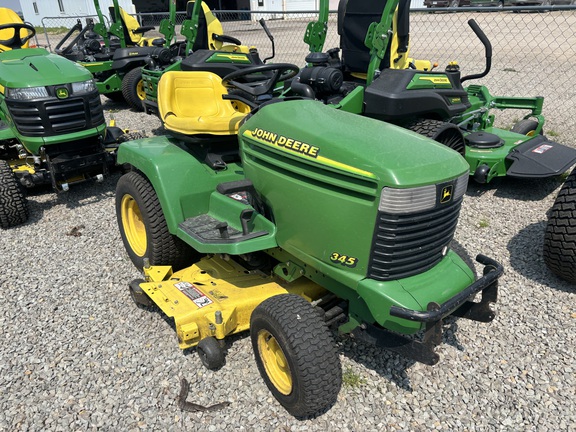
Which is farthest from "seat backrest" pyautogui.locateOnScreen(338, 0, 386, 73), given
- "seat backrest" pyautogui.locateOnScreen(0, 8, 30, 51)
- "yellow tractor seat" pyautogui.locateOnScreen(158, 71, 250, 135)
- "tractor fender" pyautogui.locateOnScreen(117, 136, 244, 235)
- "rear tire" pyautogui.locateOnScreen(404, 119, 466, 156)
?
"seat backrest" pyautogui.locateOnScreen(0, 8, 30, 51)

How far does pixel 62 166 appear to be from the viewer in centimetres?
446

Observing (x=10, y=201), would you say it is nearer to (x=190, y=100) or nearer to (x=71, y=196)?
(x=71, y=196)

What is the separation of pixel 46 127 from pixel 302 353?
3.55 metres

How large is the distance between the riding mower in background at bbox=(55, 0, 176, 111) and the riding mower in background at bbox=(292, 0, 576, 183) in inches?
164

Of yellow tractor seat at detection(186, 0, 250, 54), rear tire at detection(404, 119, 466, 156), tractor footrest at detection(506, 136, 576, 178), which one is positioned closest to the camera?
rear tire at detection(404, 119, 466, 156)

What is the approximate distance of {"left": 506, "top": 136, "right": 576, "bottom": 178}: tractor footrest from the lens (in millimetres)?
4350

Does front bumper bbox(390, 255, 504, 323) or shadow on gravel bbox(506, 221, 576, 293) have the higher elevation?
front bumper bbox(390, 255, 504, 323)

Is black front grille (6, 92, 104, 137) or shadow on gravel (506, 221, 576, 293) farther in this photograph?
black front grille (6, 92, 104, 137)

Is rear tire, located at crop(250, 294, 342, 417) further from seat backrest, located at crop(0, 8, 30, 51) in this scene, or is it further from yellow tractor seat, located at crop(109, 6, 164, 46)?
yellow tractor seat, located at crop(109, 6, 164, 46)

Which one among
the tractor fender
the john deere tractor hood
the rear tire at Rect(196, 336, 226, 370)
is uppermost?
the john deere tractor hood

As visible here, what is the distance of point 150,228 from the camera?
3158 millimetres

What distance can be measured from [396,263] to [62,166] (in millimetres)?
3506

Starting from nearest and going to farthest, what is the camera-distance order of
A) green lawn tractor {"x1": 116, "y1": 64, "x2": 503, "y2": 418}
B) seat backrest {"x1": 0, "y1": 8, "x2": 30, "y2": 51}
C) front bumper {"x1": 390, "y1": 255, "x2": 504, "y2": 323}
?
front bumper {"x1": 390, "y1": 255, "x2": 504, "y2": 323} → green lawn tractor {"x1": 116, "y1": 64, "x2": 503, "y2": 418} → seat backrest {"x1": 0, "y1": 8, "x2": 30, "y2": 51}

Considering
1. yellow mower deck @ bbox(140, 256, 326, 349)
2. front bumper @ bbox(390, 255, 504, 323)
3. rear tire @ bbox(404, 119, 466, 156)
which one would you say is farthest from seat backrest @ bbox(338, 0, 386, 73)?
front bumper @ bbox(390, 255, 504, 323)
